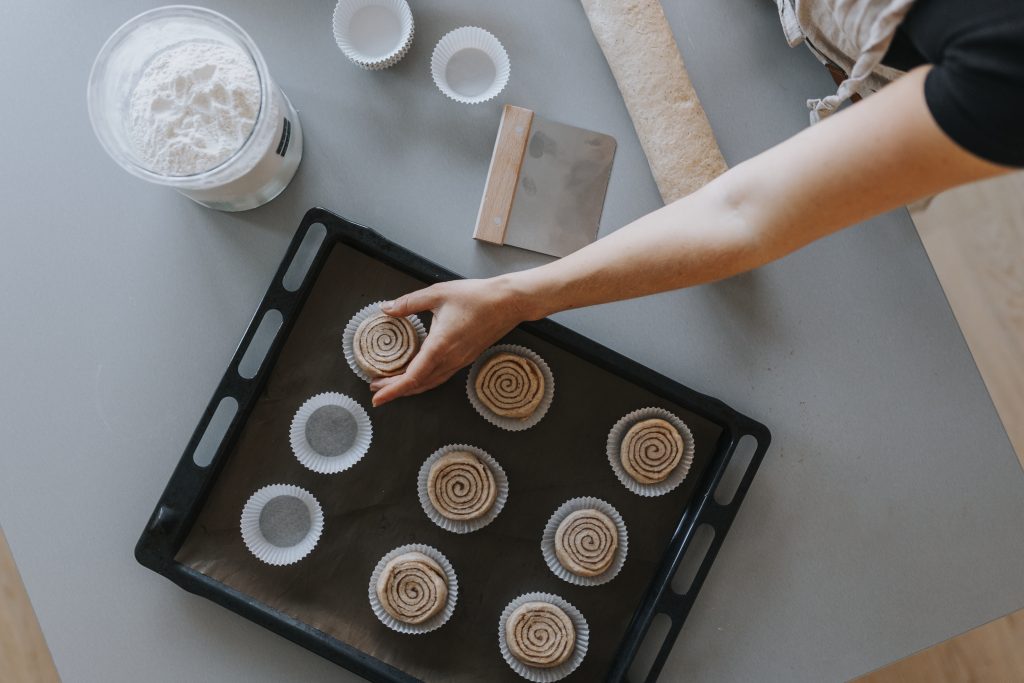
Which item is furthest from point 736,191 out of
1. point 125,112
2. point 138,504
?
point 138,504

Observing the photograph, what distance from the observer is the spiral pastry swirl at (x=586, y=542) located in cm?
100

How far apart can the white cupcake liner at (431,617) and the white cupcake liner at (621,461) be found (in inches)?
10.3

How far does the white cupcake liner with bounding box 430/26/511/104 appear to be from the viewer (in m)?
1.06

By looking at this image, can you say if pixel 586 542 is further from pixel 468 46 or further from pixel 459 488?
pixel 468 46

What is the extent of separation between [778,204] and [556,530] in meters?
0.53

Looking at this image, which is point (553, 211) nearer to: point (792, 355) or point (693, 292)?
point (693, 292)

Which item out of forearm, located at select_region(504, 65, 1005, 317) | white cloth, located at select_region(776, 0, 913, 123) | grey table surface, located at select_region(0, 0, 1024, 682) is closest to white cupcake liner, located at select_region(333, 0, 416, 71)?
grey table surface, located at select_region(0, 0, 1024, 682)

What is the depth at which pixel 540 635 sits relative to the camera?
99 cm

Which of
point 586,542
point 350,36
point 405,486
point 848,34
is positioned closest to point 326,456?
point 405,486

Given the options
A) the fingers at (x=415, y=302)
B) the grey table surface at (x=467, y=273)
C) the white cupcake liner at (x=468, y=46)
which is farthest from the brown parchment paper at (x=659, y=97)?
the fingers at (x=415, y=302)

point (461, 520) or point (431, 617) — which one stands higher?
point (461, 520)

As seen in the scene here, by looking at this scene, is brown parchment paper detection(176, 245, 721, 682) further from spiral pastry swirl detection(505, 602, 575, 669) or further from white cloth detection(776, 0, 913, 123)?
white cloth detection(776, 0, 913, 123)

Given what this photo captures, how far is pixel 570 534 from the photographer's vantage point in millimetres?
1006

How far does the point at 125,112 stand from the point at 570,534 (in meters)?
0.77
